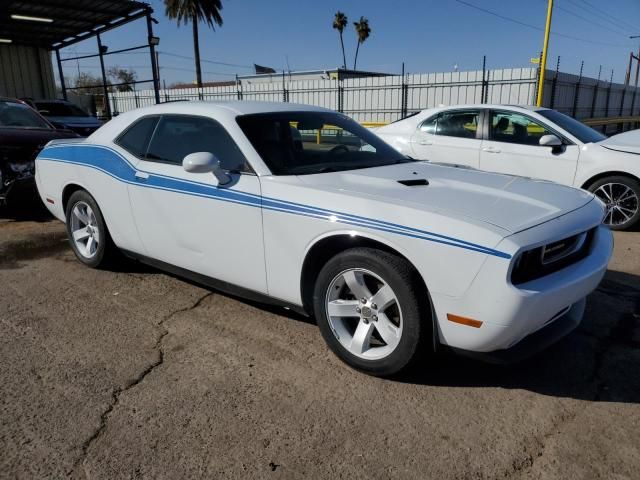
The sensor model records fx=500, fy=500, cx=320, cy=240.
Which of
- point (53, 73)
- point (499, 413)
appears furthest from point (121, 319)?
point (53, 73)

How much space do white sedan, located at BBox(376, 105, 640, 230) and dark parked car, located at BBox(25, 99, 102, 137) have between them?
9277 millimetres

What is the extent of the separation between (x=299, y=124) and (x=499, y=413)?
2.41 meters

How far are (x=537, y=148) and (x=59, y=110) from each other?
12.7 m

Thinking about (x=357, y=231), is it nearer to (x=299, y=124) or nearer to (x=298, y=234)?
(x=298, y=234)

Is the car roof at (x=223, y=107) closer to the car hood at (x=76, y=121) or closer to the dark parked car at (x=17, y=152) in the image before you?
the dark parked car at (x=17, y=152)

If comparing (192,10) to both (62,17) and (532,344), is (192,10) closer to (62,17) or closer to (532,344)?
(62,17)

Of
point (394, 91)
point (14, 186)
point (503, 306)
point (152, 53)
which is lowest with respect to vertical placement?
point (14, 186)

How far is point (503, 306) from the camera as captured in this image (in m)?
2.29

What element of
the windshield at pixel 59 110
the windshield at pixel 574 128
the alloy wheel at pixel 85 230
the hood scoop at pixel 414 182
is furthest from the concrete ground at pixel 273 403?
the windshield at pixel 59 110

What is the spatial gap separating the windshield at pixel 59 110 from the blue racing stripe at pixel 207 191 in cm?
1008

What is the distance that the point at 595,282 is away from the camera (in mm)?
2834

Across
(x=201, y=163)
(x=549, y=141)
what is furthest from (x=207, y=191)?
(x=549, y=141)

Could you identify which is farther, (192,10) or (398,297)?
(192,10)

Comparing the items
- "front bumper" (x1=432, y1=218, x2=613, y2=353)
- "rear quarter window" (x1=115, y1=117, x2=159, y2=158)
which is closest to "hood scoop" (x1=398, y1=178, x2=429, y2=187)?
"front bumper" (x1=432, y1=218, x2=613, y2=353)
